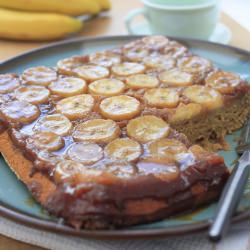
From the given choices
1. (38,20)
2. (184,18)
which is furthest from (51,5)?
(184,18)

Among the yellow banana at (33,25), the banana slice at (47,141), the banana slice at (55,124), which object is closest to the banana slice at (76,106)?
the banana slice at (55,124)

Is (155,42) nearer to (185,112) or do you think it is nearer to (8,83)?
(185,112)

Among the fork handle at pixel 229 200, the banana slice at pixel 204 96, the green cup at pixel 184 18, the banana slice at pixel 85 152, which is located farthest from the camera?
the green cup at pixel 184 18

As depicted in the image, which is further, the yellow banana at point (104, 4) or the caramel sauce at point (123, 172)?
the yellow banana at point (104, 4)

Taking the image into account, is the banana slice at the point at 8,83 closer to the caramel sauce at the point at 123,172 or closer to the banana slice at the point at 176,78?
the caramel sauce at the point at 123,172

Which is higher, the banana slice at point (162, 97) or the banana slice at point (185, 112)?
the banana slice at point (162, 97)

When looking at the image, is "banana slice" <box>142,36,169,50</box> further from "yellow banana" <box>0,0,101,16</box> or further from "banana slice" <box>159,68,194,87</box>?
"yellow banana" <box>0,0,101,16</box>

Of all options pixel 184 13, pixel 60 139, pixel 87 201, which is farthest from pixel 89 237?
pixel 184 13

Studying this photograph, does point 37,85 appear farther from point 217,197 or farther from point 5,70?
point 217,197
